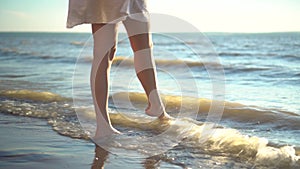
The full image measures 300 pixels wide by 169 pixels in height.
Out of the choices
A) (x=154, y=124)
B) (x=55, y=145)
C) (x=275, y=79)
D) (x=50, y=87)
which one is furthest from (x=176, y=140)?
(x=275, y=79)

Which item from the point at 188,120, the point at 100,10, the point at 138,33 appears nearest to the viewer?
the point at 100,10

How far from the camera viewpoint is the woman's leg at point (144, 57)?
103 inches

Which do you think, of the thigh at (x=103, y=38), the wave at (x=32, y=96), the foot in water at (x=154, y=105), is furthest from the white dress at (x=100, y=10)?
the wave at (x=32, y=96)

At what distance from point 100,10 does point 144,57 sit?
0.42m

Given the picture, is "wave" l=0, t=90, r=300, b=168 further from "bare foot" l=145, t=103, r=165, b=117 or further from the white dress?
the white dress

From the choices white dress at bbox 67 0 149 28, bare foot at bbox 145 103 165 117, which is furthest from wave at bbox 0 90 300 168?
white dress at bbox 67 0 149 28

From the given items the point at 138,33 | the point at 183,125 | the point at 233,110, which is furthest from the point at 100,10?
the point at 233,110

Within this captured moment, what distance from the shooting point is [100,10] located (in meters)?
2.48

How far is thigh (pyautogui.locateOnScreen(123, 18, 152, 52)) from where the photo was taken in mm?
2588

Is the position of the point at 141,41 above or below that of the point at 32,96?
above

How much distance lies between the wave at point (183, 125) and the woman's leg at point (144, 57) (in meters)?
0.23

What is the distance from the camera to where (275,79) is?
6.73 metres

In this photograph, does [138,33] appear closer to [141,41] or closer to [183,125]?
[141,41]

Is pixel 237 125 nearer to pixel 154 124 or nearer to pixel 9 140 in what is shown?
pixel 154 124
